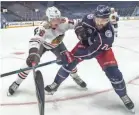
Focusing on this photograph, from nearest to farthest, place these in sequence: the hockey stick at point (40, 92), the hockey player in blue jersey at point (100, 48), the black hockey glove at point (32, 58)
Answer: the hockey stick at point (40, 92) < the black hockey glove at point (32, 58) < the hockey player in blue jersey at point (100, 48)

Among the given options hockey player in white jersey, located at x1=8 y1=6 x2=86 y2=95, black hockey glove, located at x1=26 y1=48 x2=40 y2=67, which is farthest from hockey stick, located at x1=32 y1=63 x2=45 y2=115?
hockey player in white jersey, located at x1=8 y1=6 x2=86 y2=95

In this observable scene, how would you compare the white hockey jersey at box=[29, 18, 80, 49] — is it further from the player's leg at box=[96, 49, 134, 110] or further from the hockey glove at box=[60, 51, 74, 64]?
the player's leg at box=[96, 49, 134, 110]

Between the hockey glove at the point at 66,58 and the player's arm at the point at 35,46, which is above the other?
the player's arm at the point at 35,46

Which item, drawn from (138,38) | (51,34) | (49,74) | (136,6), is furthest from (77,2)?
(51,34)

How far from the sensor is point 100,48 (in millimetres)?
2143

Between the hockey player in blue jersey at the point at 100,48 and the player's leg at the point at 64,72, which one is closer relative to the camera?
the hockey player in blue jersey at the point at 100,48

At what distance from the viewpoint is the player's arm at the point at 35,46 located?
1.96 m

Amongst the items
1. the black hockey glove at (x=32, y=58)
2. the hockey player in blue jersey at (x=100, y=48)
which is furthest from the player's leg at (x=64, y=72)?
the black hockey glove at (x=32, y=58)


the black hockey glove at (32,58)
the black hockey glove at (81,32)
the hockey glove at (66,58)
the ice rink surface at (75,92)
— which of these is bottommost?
the ice rink surface at (75,92)

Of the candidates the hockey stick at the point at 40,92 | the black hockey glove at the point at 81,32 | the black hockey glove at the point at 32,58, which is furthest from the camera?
the black hockey glove at the point at 81,32

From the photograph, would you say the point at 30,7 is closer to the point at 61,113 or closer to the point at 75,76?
the point at 75,76

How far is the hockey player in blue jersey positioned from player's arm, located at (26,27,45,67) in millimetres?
184

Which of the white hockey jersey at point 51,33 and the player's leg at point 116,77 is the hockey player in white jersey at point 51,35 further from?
the player's leg at point 116,77

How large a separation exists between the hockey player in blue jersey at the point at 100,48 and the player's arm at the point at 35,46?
18 centimetres
